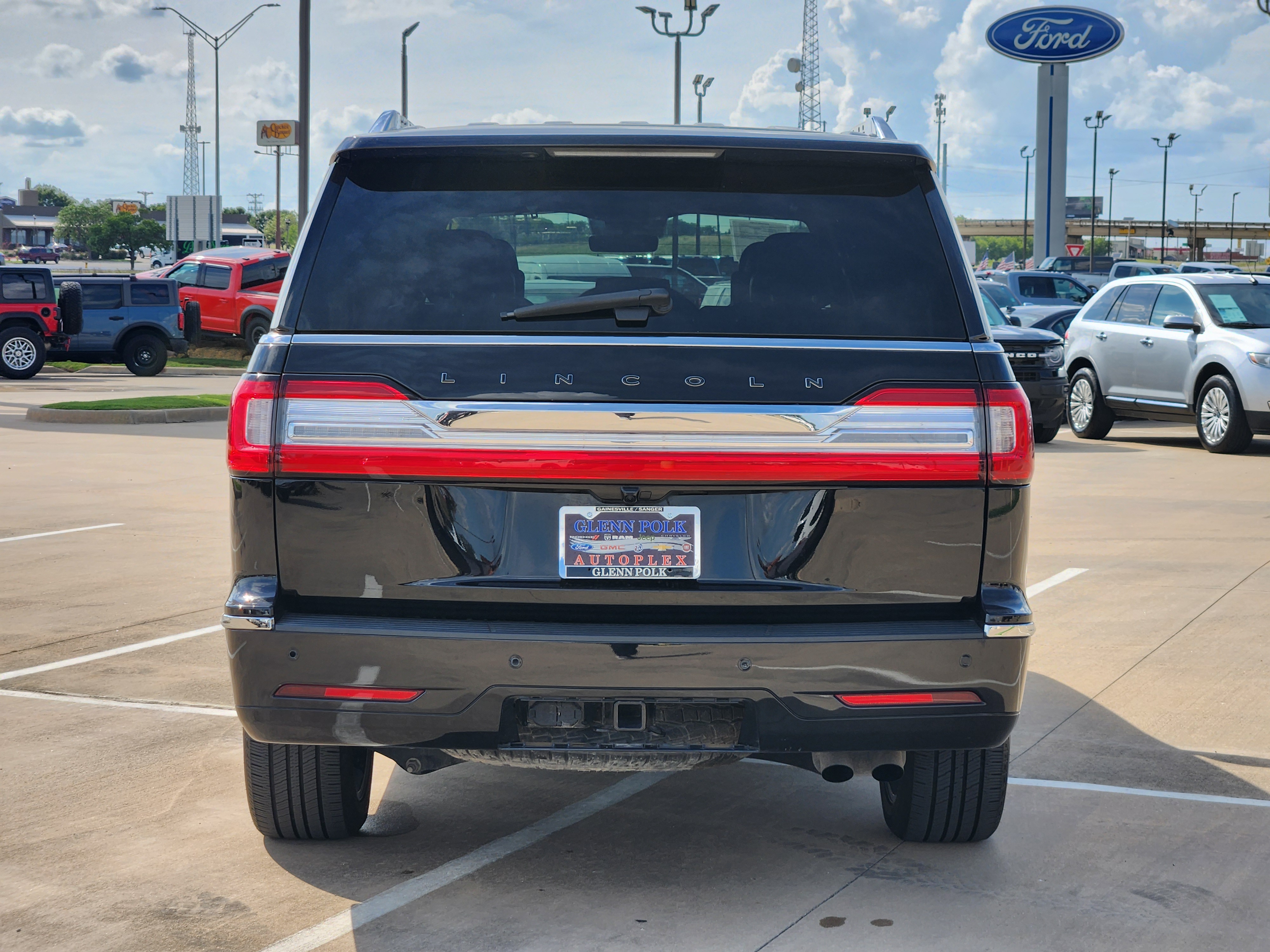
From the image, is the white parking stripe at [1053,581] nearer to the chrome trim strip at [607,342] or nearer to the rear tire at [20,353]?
the chrome trim strip at [607,342]

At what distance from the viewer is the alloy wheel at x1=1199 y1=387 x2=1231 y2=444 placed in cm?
1603

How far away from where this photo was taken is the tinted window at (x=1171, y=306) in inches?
659

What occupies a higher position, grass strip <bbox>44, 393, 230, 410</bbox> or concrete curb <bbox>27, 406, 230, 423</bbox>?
grass strip <bbox>44, 393, 230, 410</bbox>

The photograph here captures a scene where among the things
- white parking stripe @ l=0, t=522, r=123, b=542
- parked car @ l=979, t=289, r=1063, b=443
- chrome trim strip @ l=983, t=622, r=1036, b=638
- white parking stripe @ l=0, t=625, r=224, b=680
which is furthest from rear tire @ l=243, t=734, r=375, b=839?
parked car @ l=979, t=289, r=1063, b=443

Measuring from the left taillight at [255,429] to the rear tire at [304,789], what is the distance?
35.0 inches

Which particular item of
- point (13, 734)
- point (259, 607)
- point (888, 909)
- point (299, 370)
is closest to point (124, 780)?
point (13, 734)

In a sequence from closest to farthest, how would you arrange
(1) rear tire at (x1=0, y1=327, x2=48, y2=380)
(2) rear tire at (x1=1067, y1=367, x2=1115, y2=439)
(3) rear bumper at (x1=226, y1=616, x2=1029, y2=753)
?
(3) rear bumper at (x1=226, y1=616, x2=1029, y2=753) < (2) rear tire at (x1=1067, y1=367, x2=1115, y2=439) < (1) rear tire at (x1=0, y1=327, x2=48, y2=380)

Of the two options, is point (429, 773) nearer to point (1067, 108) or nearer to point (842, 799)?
point (842, 799)

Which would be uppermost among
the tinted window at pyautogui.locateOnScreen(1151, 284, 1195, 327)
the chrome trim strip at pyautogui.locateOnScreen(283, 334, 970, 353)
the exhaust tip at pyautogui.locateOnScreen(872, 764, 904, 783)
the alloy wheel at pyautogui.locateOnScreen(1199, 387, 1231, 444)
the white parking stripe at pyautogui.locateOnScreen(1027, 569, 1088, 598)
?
the tinted window at pyautogui.locateOnScreen(1151, 284, 1195, 327)

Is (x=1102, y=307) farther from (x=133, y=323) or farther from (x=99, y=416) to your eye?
(x=133, y=323)

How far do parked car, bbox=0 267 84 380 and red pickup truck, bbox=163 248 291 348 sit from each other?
486cm

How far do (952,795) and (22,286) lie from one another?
83.3ft

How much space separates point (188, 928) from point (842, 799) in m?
2.12

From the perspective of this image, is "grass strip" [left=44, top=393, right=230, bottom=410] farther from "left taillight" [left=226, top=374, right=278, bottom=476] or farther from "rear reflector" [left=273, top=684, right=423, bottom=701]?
"rear reflector" [left=273, top=684, right=423, bottom=701]
